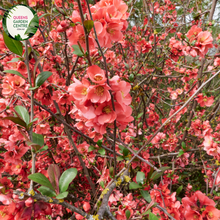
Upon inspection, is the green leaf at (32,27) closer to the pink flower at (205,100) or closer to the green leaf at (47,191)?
the green leaf at (47,191)

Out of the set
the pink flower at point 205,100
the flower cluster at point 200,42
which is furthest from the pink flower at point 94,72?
the pink flower at point 205,100

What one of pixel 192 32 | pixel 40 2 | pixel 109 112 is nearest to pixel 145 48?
pixel 192 32

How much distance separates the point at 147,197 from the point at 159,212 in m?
0.23

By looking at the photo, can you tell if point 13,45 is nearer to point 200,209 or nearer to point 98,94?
point 98,94

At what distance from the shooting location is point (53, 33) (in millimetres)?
1602

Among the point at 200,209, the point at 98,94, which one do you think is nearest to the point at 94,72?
the point at 98,94

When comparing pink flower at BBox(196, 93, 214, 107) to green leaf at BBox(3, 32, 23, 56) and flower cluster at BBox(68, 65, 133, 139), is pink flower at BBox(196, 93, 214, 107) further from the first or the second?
green leaf at BBox(3, 32, 23, 56)

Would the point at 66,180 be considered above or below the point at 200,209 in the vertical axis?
above

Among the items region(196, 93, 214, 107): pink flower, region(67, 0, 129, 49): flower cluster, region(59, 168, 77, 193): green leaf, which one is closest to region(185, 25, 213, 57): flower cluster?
region(196, 93, 214, 107): pink flower

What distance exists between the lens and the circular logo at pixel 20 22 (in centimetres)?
67

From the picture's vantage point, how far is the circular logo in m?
0.67

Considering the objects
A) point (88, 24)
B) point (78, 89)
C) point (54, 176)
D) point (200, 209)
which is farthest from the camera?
point (200, 209)

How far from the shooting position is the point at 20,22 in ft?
2.31

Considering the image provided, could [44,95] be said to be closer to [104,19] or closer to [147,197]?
[104,19]
